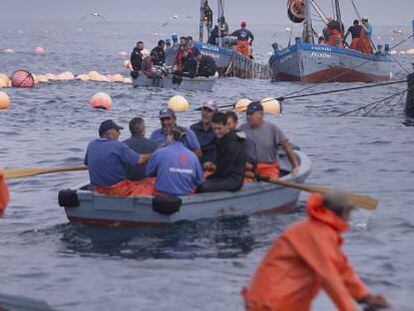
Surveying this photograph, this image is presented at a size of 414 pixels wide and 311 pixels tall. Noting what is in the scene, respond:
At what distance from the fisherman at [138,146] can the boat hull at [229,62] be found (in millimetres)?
25796

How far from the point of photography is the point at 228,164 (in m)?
13.2

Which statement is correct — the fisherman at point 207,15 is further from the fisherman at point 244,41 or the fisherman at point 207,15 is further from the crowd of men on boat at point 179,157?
the crowd of men on boat at point 179,157

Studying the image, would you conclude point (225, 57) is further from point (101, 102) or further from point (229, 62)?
point (101, 102)

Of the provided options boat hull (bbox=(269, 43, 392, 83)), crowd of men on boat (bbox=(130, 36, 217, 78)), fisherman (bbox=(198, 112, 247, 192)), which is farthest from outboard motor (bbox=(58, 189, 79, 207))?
boat hull (bbox=(269, 43, 392, 83))

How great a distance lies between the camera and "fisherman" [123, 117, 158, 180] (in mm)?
13469

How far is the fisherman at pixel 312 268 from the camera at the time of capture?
673 cm

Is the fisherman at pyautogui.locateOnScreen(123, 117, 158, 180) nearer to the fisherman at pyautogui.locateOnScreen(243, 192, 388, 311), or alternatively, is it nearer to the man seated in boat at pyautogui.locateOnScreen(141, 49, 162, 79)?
the fisherman at pyautogui.locateOnScreen(243, 192, 388, 311)

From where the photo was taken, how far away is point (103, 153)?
12945 millimetres

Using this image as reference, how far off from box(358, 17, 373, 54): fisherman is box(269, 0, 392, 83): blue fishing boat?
38 cm

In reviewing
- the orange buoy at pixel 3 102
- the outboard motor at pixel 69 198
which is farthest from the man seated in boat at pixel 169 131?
the orange buoy at pixel 3 102

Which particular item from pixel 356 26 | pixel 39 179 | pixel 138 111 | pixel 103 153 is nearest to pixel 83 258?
pixel 103 153

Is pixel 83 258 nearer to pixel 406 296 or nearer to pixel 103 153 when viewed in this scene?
pixel 103 153

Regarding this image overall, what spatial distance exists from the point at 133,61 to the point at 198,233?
22.5 meters

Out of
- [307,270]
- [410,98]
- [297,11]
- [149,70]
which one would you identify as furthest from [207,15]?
[307,270]
